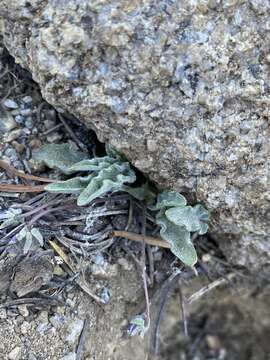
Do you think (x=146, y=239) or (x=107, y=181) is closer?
(x=107, y=181)

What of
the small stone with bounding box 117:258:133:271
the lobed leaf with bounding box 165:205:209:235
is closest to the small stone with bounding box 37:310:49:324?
the small stone with bounding box 117:258:133:271

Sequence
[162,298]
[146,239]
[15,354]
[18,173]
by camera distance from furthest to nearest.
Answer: [162,298] → [146,239] → [18,173] → [15,354]

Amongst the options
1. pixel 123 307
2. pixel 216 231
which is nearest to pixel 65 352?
pixel 123 307

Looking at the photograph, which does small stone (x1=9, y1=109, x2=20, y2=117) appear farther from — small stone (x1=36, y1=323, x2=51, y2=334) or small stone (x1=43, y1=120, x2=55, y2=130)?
small stone (x1=36, y1=323, x2=51, y2=334)

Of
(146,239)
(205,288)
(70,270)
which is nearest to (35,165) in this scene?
(70,270)

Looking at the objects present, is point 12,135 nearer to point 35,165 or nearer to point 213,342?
point 35,165

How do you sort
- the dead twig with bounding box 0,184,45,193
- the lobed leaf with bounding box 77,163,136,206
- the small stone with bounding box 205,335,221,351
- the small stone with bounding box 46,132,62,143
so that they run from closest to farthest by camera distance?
the lobed leaf with bounding box 77,163,136,206 < the dead twig with bounding box 0,184,45,193 < the small stone with bounding box 46,132,62,143 < the small stone with bounding box 205,335,221,351

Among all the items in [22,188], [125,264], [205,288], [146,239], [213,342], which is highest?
[22,188]
